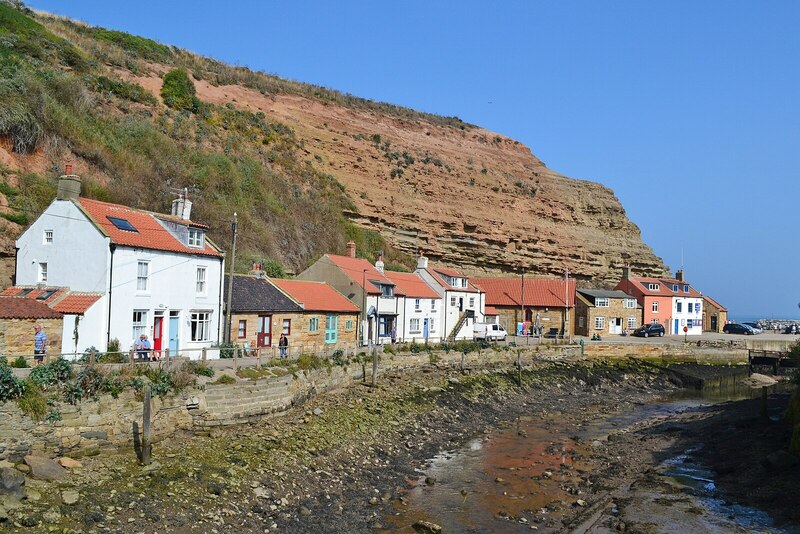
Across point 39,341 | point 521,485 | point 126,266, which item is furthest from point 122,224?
point 521,485

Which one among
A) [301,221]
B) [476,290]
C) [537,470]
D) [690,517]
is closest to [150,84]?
[301,221]

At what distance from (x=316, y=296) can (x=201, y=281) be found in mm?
10767

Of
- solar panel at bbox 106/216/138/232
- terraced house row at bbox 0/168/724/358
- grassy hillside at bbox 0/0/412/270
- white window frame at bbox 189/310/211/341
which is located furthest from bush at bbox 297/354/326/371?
grassy hillside at bbox 0/0/412/270

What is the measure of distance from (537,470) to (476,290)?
34878mm

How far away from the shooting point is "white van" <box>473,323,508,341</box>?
187 ft

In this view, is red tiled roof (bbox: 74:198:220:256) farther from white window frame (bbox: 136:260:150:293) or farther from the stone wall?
the stone wall

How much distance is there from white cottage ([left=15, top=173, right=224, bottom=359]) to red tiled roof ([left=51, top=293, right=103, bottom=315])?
323 millimetres

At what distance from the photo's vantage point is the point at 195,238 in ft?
108

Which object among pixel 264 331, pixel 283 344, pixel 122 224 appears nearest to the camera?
pixel 122 224

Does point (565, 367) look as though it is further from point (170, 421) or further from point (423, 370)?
point (170, 421)

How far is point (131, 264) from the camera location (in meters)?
28.4

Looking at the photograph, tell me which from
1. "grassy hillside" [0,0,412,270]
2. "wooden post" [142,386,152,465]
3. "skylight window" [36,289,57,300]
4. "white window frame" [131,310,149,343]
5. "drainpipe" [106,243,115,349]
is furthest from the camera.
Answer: "grassy hillside" [0,0,412,270]

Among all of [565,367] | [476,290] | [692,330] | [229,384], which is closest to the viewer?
[229,384]

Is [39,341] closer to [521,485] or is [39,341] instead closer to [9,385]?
[9,385]
